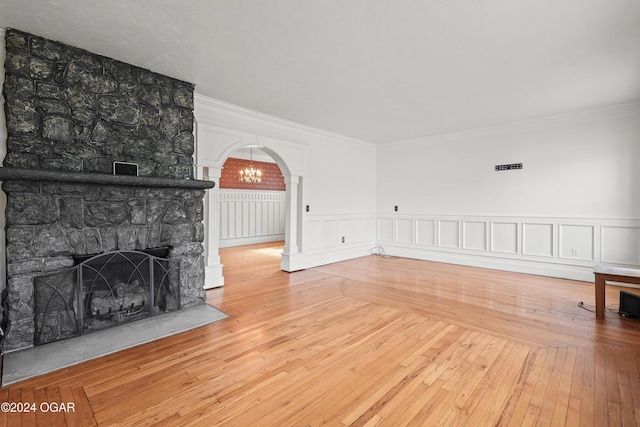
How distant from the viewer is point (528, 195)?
519 centimetres

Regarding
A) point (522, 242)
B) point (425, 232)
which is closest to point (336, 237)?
point (425, 232)

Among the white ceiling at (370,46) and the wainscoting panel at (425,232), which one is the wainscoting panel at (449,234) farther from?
the white ceiling at (370,46)

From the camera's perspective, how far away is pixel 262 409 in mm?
1766

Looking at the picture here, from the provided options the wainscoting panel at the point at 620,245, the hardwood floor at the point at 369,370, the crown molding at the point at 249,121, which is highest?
the crown molding at the point at 249,121

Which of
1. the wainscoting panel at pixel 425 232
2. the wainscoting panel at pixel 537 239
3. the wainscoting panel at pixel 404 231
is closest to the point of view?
the wainscoting panel at pixel 537 239

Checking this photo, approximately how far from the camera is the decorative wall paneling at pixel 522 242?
14.8ft

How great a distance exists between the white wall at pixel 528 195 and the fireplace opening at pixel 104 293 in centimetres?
500

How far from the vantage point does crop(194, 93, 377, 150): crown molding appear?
160 inches

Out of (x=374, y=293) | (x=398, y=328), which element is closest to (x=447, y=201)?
(x=374, y=293)

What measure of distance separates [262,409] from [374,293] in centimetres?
251

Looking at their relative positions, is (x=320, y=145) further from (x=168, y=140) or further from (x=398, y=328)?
(x=398, y=328)

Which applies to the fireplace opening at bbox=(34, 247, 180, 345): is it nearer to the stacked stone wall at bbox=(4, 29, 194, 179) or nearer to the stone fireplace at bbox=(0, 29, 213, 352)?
the stone fireplace at bbox=(0, 29, 213, 352)

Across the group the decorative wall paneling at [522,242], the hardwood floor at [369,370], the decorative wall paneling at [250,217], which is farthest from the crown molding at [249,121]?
the decorative wall paneling at [250,217]

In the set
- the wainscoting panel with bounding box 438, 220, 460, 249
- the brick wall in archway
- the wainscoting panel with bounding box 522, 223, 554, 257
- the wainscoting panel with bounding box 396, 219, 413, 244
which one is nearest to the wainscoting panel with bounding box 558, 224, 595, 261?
the wainscoting panel with bounding box 522, 223, 554, 257
